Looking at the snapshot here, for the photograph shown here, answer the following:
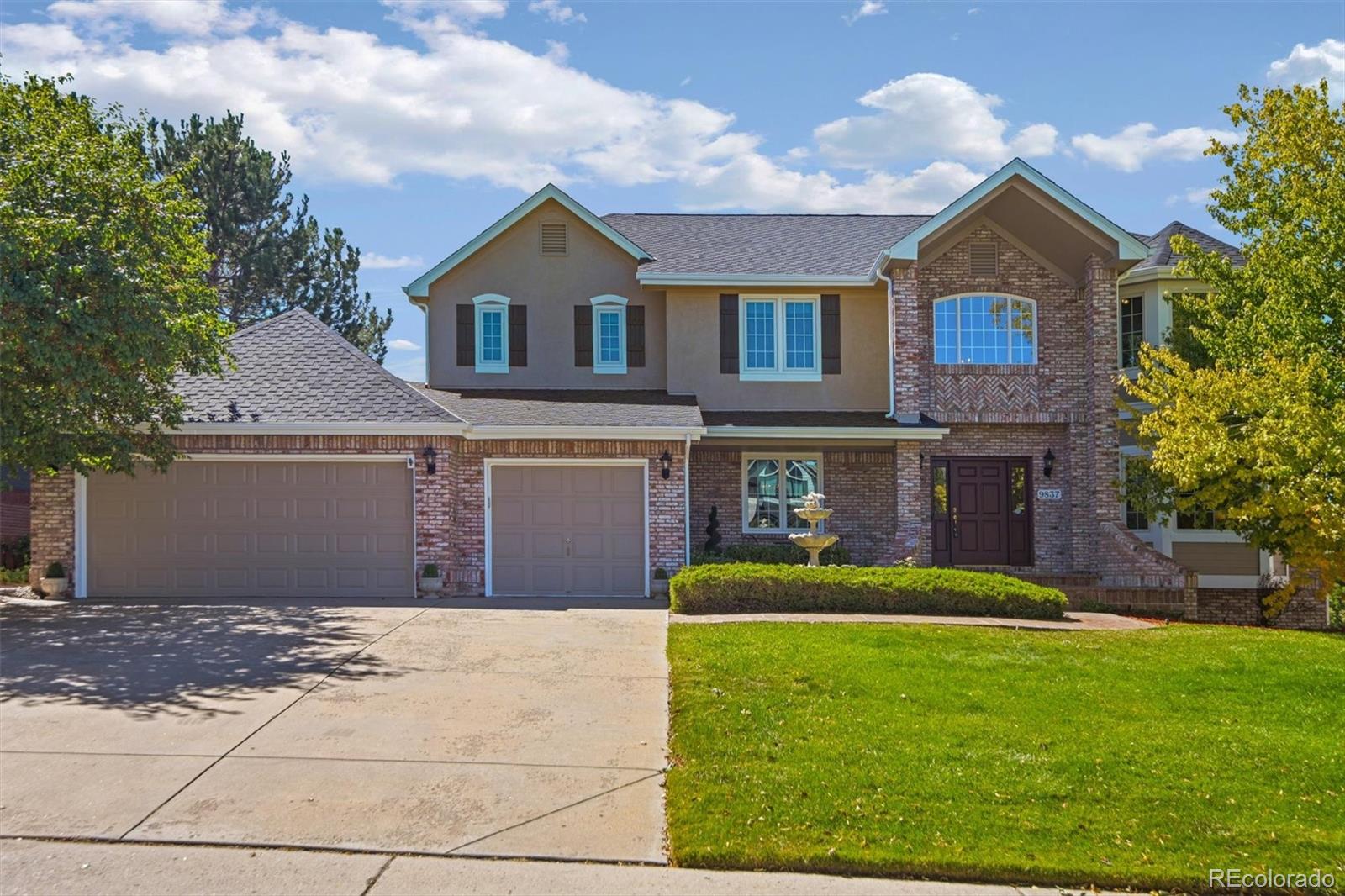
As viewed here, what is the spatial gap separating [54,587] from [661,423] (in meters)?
9.31

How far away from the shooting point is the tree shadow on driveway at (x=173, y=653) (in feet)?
28.3

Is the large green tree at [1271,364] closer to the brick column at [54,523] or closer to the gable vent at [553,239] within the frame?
the gable vent at [553,239]

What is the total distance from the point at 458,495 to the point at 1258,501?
1157cm

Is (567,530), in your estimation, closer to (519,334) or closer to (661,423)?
(661,423)

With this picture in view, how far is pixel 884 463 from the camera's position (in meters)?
18.4

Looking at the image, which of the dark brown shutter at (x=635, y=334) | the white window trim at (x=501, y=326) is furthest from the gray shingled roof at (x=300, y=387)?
the dark brown shutter at (x=635, y=334)

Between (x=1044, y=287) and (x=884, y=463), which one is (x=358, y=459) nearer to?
(x=884, y=463)

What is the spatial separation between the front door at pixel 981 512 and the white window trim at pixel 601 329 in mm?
6155

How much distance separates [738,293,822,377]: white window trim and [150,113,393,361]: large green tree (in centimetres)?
1606

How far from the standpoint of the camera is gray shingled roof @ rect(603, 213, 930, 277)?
18.6m

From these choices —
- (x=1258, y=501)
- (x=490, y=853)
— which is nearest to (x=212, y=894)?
(x=490, y=853)

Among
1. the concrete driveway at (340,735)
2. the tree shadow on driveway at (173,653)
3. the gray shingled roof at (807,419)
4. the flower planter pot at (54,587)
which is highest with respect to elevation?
the gray shingled roof at (807,419)

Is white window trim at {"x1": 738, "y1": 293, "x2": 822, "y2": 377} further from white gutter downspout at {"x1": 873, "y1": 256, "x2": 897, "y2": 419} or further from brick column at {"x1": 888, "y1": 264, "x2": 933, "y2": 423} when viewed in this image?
brick column at {"x1": 888, "y1": 264, "x2": 933, "y2": 423}

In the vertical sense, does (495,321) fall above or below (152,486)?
above
